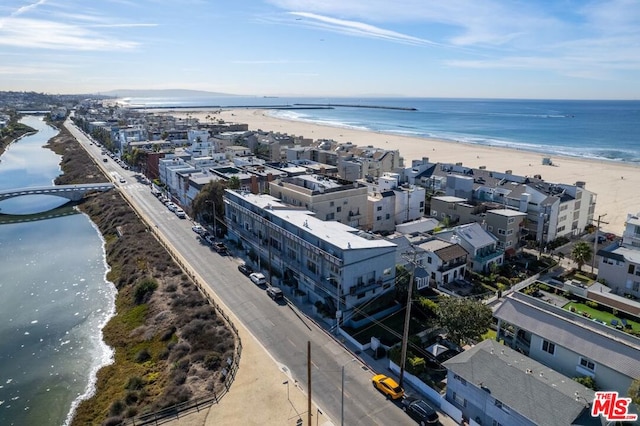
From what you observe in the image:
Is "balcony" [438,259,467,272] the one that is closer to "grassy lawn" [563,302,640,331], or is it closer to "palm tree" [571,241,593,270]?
"palm tree" [571,241,593,270]

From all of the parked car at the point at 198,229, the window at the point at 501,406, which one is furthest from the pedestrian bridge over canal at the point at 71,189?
the window at the point at 501,406

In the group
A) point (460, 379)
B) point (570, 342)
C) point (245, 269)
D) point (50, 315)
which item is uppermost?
point (570, 342)

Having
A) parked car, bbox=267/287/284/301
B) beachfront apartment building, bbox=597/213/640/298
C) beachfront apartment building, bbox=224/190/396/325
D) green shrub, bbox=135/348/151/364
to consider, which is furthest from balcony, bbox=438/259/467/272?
green shrub, bbox=135/348/151/364

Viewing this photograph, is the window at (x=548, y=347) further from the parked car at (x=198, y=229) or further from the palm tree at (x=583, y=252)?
the parked car at (x=198, y=229)

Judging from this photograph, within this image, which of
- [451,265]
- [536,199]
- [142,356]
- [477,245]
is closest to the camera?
[142,356]

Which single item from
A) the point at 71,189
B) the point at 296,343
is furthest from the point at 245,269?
the point at 71,189

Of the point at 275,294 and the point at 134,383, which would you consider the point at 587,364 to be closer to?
the point at 275,294
